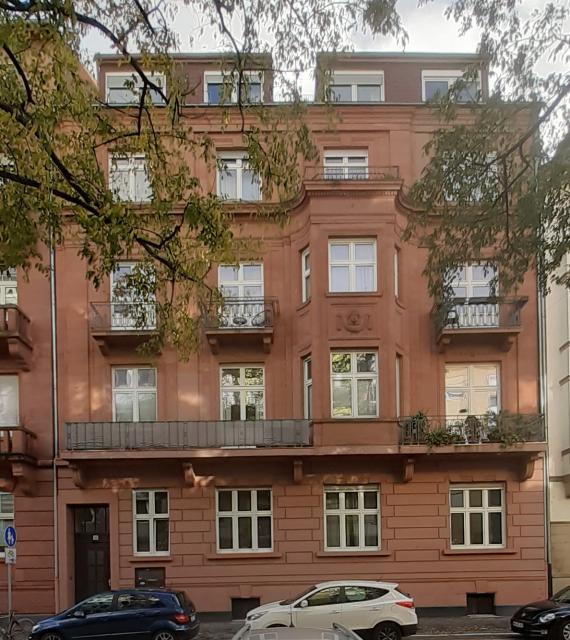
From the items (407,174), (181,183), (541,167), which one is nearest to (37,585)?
(181,183)

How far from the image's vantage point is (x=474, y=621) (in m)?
16.4

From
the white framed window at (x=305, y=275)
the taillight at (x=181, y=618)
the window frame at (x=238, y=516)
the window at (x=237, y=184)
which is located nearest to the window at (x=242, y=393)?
the window frame at (x=238, y=516)

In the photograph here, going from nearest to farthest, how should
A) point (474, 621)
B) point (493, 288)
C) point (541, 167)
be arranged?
point (541, 167) → point (493, 288) → point (474, 621)

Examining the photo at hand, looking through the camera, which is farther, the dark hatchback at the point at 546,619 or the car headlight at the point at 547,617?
the car headlight at the point at 547,617

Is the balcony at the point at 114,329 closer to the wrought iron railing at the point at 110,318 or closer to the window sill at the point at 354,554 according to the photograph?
the wrought iron railing at the point at 110,318

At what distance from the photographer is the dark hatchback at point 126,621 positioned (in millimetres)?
13047

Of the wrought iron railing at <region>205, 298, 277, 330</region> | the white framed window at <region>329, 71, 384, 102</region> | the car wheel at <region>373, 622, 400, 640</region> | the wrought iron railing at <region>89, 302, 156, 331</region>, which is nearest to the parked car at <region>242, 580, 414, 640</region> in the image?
the car wheel at <region>373, 622, 400, 640</region>

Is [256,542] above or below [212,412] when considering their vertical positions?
below

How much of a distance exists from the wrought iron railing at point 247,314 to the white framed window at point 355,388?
6.34 ft

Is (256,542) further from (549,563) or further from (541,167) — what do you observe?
(541,167)

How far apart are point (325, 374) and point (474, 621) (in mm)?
6770

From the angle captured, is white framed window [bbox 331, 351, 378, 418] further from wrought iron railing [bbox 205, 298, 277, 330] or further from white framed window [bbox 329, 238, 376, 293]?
wrought iron railing [bbox 205, 298, 277, 330]

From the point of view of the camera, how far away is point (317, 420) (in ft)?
55.7

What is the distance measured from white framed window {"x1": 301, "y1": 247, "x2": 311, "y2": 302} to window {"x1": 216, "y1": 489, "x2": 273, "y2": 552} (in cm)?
515
